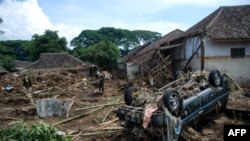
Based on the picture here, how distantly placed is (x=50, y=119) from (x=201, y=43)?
12097 millimetres

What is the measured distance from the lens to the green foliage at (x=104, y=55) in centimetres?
4728

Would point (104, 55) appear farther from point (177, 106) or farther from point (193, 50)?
point (177, 106)

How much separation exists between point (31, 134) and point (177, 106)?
3909mm

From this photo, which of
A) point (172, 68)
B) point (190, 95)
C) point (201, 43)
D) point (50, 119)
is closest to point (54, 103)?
point (50, 119)

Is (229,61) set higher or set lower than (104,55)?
lower

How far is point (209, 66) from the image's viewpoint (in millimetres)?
20672

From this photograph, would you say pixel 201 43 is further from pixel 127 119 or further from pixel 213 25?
pixel 127 119

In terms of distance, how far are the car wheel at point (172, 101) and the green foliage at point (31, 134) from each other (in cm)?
287

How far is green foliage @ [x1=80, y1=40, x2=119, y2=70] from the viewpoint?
47281mm

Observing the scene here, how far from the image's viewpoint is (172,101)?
26.6ft

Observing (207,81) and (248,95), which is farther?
(248,95)

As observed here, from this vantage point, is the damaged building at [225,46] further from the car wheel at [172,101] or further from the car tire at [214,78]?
the car wheel at [172,101]

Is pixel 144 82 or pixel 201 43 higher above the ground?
pixel 201 43

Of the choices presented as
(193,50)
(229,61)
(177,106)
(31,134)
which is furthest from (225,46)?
(31,134)
